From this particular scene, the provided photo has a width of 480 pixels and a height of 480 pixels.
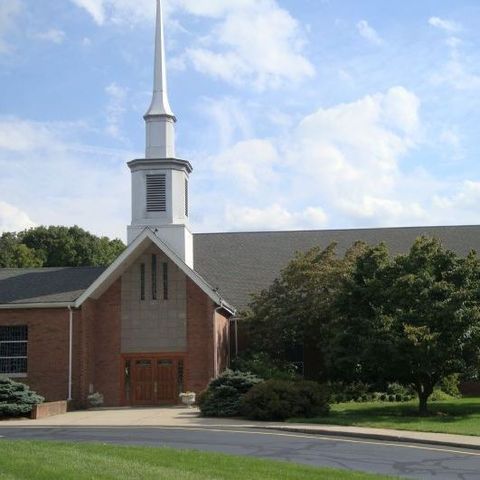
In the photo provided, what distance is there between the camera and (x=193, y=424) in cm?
2319

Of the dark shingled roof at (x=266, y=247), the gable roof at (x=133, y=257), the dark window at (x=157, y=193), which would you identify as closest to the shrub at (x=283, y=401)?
the gable roof at (x=133, y=257)

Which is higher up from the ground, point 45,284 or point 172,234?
point 172,234

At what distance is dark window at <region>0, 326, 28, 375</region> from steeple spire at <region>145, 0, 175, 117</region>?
10.9 metres

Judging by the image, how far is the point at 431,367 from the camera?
966 inches

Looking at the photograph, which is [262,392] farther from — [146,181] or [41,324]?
[146,181]

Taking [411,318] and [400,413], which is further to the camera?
[400,413]

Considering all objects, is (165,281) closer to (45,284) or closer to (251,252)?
(45,284)

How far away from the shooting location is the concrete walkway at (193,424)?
18906 millimetres

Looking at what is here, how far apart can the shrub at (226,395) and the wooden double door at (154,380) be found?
5846mm

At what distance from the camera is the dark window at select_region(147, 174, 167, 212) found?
35125mm

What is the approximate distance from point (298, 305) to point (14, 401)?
1176 cm

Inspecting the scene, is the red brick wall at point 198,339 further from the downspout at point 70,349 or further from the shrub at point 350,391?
the shrub at point 350,391

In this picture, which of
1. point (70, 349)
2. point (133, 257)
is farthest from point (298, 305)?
point (70, 349)

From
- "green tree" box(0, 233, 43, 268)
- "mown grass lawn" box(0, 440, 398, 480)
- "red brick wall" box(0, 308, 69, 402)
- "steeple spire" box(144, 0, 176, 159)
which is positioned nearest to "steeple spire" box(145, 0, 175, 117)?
"steeple spire" box(144, 0, 176, 159)
